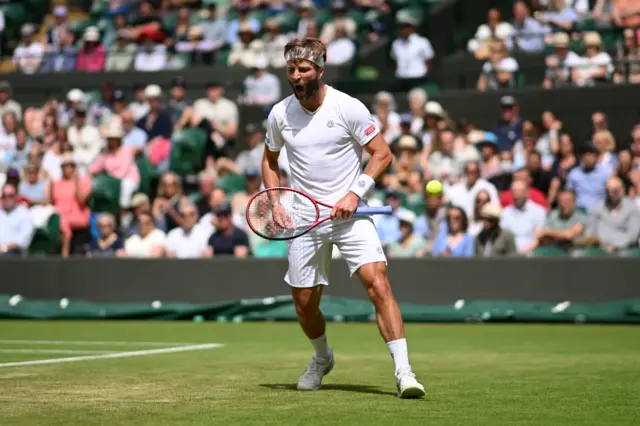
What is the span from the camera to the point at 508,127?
17.5m

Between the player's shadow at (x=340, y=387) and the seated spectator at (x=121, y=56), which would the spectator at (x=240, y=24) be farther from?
the player's shadow at (x=340, y=387)

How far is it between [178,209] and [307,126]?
973 cm

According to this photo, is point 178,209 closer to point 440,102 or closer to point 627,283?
point 440,102

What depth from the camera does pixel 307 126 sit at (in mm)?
7891

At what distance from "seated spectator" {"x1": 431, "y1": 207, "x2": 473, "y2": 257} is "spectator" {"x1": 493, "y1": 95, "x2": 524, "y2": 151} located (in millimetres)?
2439

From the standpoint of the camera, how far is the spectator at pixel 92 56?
2344cm

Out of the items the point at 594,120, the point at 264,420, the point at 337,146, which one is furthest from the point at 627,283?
the point at 264,420

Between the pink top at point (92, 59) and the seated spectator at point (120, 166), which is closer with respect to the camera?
the seated spectator at point (120, 166)

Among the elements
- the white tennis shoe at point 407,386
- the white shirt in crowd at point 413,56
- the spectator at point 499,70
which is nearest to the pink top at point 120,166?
the white shirt in crowd at point 413,56

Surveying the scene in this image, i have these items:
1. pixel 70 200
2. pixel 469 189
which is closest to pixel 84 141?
pixel 70 200

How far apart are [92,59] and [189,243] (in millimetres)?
8012

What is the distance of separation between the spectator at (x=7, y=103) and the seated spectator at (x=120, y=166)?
10.6 ft

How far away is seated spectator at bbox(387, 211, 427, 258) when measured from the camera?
15.5 m

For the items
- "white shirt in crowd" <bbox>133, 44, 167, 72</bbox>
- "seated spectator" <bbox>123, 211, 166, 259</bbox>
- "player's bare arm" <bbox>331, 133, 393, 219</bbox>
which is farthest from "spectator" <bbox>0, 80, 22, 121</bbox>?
"player's bare arm" <bbox>331, 133, 393, 219</bbox>
